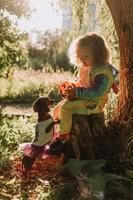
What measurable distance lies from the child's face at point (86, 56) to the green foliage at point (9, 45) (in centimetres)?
384

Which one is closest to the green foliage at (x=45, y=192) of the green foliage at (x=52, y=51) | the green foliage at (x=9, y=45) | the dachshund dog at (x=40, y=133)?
the dachshund dog at (x=40, y=133)

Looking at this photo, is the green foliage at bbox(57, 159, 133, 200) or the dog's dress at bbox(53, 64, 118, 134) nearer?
the green foliage at bbox(57, 159, 133, 200)

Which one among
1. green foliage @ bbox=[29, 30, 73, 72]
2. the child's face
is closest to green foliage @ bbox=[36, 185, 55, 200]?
the child's face

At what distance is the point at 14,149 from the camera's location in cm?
752

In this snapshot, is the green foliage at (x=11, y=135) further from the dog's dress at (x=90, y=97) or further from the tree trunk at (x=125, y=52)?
the tree trunk at (x=125, y=52)

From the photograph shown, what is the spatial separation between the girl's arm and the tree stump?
0.26m

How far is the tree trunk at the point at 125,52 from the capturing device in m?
6.62

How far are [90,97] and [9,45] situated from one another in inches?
169

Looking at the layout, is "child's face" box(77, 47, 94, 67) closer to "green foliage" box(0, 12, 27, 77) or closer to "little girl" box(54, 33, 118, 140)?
"little girl" box(54, 33, 118, 140)

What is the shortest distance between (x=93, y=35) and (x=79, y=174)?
1.66m

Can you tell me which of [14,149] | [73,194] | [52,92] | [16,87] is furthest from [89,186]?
[16,87]

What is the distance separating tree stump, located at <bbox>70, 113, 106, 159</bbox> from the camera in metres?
6.18

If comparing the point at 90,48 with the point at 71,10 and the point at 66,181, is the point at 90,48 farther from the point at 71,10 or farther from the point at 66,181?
the point at 71,10

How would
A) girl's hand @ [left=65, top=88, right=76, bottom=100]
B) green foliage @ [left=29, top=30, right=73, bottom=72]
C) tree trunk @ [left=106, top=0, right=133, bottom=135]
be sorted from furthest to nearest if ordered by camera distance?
green foliage @ [left=29, top=30, right=73, bottom=72] < tree trunk @ [left=106, top=0, right=133, bottom=135] < girl's hand @ [left=65, top=88, right=76, bottom=100]
